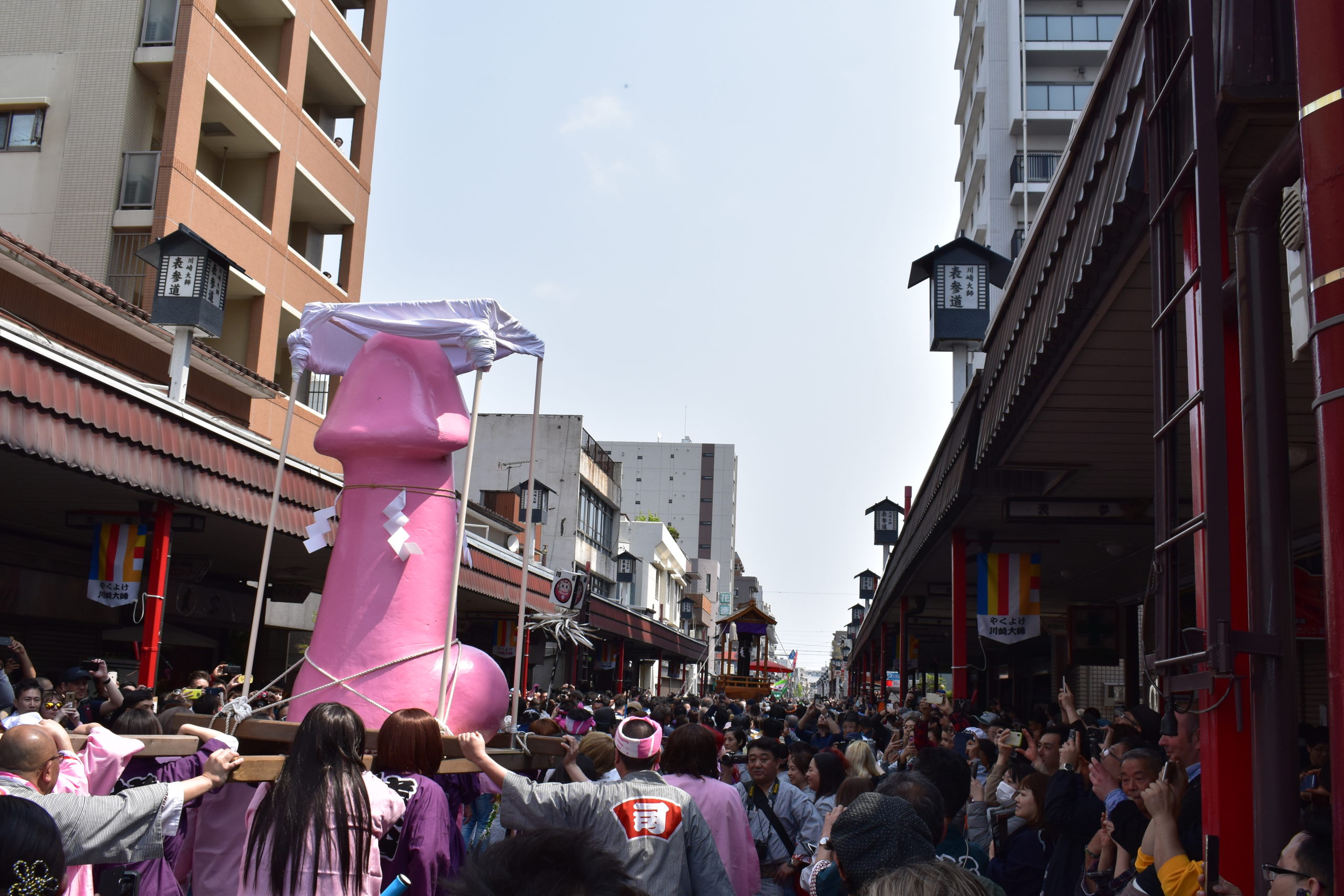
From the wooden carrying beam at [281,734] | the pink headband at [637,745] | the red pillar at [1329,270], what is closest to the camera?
the red pillar at [1329,270]

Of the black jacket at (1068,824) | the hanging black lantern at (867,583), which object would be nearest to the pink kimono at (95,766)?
the black jacket at (1068,824)

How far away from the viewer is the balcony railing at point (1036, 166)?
1807 inches

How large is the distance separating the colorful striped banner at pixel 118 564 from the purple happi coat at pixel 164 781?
806 centimetres

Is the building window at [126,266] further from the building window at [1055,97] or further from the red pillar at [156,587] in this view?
the building window at [1055,97]

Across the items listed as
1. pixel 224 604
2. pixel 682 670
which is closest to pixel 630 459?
pixel 682 670

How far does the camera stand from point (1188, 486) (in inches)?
438

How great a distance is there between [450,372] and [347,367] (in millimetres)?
767

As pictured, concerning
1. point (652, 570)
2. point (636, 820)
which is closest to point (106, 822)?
point (636, 820)

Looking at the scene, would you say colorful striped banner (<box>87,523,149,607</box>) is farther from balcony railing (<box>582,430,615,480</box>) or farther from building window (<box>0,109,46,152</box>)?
A: balcony railing (<box>582,430,615,480</box>)

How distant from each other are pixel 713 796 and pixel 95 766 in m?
2.56

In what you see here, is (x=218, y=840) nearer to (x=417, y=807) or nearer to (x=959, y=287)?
(x=417, y=807)

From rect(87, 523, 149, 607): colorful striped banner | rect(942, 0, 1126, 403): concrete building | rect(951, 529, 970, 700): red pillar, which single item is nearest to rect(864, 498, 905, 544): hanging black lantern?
rect(942, 0, 1126, 403): concrete building

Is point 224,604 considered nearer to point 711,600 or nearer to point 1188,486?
point 1188,486

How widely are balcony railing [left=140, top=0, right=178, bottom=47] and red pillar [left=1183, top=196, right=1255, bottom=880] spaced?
804 inches
